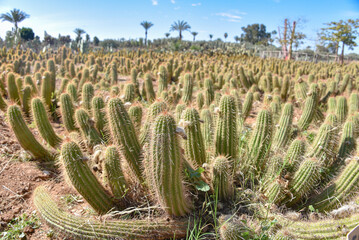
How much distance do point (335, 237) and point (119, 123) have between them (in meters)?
1.93

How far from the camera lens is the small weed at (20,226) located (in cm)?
236

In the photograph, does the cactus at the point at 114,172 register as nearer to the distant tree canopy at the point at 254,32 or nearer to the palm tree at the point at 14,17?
the palm tree at the point at 14,17

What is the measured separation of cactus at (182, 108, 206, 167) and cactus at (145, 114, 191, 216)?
26.6 inches

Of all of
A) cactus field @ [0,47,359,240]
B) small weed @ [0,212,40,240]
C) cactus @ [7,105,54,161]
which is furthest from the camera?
cactus @ [7,105,54,161]

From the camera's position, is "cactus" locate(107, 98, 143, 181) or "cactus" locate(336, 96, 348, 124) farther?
"cactus" locate(336, 96, 348, 124)

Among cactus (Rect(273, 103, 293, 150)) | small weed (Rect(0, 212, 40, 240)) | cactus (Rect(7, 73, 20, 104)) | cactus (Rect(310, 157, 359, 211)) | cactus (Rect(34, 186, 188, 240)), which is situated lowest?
small weed (Rect(0, 212, 40, 240))

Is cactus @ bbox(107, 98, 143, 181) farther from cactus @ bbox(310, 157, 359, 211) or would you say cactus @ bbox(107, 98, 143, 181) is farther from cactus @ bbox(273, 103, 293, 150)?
cactus @ bbox(273, 103, 293, 150)

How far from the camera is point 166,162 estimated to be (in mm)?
1848

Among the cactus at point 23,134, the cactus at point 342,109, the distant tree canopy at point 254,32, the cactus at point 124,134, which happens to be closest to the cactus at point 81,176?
the cactus at point 124,134

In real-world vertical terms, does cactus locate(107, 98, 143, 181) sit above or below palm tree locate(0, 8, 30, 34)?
below

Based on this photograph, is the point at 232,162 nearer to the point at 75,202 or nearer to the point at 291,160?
the point at 291,160

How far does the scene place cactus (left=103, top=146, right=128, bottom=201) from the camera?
2.32m

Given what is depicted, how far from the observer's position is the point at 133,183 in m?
2.51

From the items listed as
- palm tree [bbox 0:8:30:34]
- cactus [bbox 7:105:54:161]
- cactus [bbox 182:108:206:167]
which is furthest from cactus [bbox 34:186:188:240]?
palm tree [bbox 0:8:30:34]
